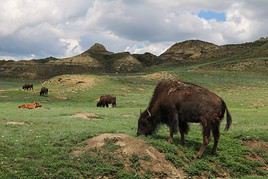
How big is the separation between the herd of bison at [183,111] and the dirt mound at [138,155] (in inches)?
60.5

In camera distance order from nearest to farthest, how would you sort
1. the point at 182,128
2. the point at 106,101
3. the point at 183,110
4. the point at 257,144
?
the point at 183,110, the point at 182,128, the point at 257,144, the point at 106,101

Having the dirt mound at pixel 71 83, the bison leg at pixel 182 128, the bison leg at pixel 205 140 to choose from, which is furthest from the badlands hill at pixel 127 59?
the bison leg at pixel 205 140

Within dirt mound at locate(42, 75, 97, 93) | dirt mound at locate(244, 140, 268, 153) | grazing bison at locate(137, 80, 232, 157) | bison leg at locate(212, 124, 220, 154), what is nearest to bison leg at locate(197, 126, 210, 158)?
grazing bison at locate(137, 80, 232, 157)

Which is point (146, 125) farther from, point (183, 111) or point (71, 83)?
point (71, 83)

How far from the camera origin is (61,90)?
175ft

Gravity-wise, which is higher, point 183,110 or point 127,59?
point 127,59

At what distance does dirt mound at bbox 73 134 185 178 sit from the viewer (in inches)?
548

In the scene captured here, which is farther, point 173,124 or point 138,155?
point 173,124

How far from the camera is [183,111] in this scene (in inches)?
628

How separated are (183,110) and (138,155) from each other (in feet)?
8.65

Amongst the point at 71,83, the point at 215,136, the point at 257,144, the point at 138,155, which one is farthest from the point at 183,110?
the point at 71,83

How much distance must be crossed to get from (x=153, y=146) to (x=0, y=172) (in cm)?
509

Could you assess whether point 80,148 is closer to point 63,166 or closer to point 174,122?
point 63,166

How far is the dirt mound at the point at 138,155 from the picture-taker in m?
13.9
